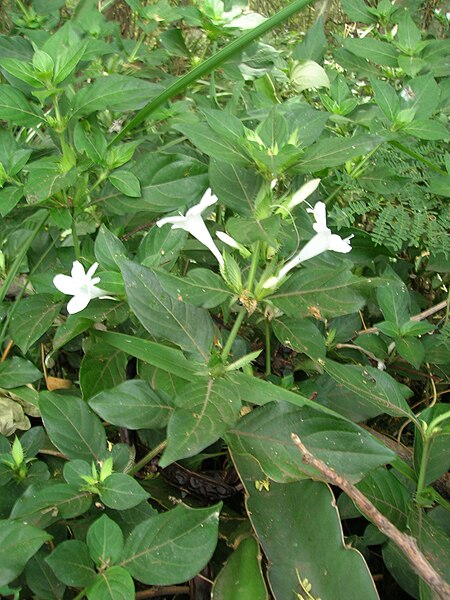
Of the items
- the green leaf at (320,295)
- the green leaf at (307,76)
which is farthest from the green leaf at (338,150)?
the green leaf at (307,76)

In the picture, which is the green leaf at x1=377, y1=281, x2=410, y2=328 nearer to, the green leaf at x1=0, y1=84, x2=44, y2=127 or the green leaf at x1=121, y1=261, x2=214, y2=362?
the green leaf at x1=121, y1=261, x2=214, y2=362

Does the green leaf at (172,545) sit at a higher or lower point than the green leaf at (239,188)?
lower

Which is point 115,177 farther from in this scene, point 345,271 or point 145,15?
point 145,15

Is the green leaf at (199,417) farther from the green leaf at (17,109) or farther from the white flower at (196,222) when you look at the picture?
the green leaf at (17,109)

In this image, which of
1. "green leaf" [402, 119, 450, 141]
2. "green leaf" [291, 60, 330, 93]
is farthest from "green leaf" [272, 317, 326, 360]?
"green leaf" [291, 60, 330, 93]

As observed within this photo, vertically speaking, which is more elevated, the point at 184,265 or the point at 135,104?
the point at 135,104

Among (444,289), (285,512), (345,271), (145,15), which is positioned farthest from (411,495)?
(145,15)

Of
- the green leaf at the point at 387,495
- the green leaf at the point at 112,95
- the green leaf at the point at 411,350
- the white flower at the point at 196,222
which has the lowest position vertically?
the green leaf at the point at 387,495

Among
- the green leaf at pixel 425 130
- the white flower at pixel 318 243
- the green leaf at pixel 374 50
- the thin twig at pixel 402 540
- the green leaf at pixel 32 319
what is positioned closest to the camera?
the thin twig at pixel 402 540
